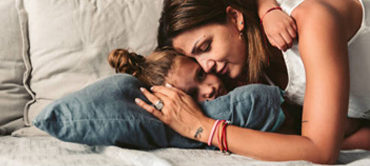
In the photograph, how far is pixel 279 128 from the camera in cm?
118

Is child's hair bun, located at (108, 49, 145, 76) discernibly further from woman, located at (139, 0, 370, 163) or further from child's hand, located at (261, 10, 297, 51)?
child's hand, located at (261, 10, 297, 51)

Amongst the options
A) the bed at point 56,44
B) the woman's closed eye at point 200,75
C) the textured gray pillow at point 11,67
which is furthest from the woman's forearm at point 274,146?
the textured gray pillow at point 11,67

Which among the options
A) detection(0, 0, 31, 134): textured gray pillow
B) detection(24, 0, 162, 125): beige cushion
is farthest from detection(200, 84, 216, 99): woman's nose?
detection(0, 0, 31, 134): textured gray pillow

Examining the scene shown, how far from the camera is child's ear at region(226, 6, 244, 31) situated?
134 cm

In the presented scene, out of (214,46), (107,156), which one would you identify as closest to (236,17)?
(214,46)

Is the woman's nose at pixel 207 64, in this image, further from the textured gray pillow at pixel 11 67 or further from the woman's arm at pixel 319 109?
the textured gray pillow at pixel 11 67

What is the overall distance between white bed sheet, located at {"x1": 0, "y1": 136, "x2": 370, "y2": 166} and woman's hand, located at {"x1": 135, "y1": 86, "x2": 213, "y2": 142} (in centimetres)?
6

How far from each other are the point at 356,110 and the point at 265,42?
1.31 feet

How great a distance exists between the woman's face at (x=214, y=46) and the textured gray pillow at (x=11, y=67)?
2.12 feet

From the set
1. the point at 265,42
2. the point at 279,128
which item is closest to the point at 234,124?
the point at 279,128

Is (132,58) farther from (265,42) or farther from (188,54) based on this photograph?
(265,42)

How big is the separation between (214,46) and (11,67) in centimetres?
80

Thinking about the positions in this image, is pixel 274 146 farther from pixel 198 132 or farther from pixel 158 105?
pixel 158 105

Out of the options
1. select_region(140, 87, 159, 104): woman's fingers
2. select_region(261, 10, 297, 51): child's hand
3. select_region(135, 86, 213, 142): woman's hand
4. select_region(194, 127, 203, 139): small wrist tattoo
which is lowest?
select_region(194, 127, 203, 139): small wrist tattoo
